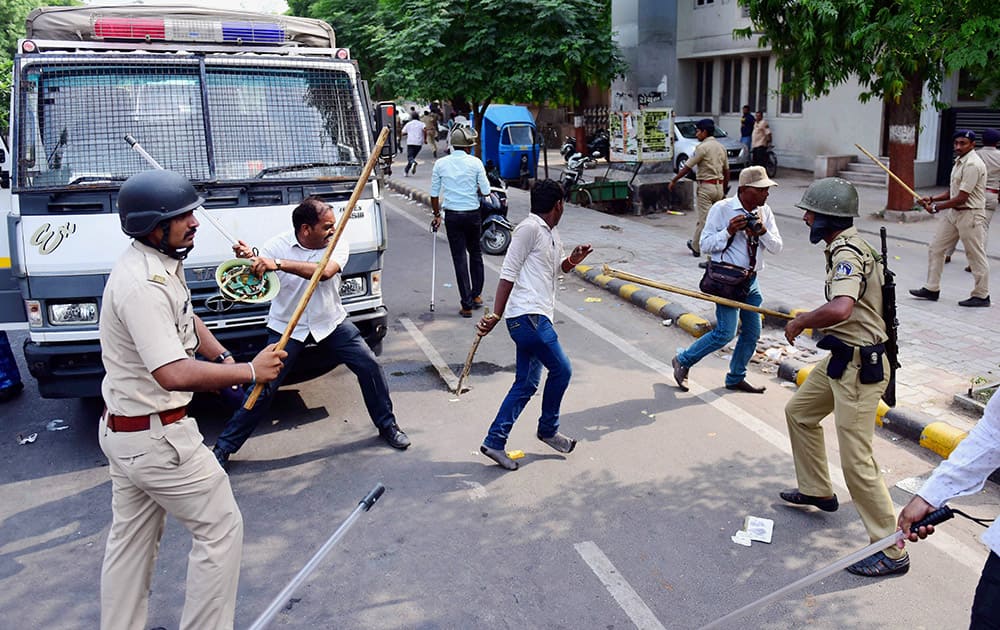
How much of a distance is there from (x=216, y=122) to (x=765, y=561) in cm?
482

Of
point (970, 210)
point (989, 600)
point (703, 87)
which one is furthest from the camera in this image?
point (703, 87)

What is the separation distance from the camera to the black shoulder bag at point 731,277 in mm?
6273

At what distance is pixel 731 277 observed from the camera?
6281 millimetres

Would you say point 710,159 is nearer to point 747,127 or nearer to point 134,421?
point 134,421

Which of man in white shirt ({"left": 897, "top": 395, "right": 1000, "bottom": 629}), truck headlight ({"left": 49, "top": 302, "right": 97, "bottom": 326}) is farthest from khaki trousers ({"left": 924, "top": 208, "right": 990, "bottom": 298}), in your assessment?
truck headlight ({"left": 49, "top": 302, "right": 97, "bottom": 326})

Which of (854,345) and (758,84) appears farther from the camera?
(758,84)

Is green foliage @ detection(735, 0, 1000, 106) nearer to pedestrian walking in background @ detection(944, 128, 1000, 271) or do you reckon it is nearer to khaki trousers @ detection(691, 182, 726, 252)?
pedestrian walking in background @ detection(944, 128, 1000, 271)

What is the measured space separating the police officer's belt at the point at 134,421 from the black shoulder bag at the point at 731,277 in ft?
14.2

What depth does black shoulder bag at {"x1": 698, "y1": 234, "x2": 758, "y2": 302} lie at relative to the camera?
6273 millimetres

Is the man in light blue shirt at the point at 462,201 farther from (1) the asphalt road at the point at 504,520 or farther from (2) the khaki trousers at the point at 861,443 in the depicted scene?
(2) the khaki trousers at the point at 861,443

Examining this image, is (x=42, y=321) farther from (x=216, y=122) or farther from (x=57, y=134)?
(x=216, y=122)

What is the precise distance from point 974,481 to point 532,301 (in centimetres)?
293

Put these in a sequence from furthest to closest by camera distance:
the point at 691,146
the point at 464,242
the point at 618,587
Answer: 1. the point at 691,146
2. the point at 464,242
3. the point at 618,587

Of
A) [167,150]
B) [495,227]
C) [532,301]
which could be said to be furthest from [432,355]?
[495,227]
